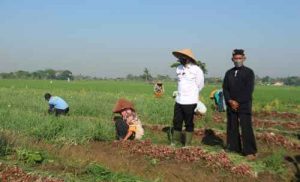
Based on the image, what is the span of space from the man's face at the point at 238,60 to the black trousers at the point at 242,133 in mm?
806

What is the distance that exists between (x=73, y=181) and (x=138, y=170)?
1.60 meters

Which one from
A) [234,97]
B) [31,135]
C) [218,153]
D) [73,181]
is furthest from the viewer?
[31,135]

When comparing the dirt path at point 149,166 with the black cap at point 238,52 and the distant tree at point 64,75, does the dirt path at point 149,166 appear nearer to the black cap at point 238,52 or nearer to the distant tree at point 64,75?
the black cap at point 238,52

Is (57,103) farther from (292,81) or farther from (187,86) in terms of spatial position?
(292,81)

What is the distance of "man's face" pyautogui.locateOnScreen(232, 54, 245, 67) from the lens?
7864 mm

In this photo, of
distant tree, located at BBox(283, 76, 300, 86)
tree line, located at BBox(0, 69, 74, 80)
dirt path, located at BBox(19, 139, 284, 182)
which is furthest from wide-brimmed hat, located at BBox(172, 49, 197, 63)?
distant tree, located at BBox(283, 76, 300, 86)

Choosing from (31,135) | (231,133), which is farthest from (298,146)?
(31,135)

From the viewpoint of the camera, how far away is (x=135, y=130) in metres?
9.04

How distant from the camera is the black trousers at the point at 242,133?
775 cm

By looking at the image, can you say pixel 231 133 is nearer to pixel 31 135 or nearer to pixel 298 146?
pixel 298 146

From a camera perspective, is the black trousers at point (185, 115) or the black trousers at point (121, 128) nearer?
the black trousers at point (185, 115)

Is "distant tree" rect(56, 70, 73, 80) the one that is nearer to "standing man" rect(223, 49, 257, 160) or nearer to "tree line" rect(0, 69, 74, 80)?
"tree line" rect(0, 69, 74, 80)

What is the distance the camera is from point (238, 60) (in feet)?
25.9

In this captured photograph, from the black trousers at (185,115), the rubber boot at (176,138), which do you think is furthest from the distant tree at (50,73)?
the black trousers at (185,115)
